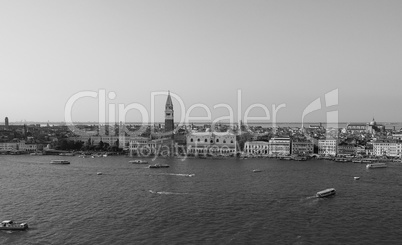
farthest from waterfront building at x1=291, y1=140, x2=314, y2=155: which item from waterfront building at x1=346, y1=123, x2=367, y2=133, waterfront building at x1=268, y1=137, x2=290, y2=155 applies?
waterfront building at x1=346, y1=123, x2=367, y2=133

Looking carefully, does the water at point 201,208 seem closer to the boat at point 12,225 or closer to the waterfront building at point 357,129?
the boat at point 12,225

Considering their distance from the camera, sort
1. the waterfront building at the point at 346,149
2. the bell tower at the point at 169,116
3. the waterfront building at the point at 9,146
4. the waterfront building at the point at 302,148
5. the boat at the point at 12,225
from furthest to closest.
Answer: the waterfront building at the point at 9,146, the bell tower at the point at 169,116, the waterfront building at the point at 302,148, the waterfront building at the point at 346,149, the boat at the point at 12,225

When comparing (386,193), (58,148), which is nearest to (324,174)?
(386,193)

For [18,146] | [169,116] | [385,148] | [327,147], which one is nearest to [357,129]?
[385,148]

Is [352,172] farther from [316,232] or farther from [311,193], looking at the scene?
[316,232]

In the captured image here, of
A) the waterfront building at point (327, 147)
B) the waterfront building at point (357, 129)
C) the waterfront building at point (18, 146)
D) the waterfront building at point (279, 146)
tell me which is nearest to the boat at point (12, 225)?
the waterfront building at point (279, 146)

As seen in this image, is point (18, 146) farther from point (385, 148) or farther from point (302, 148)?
point (385, 148)
